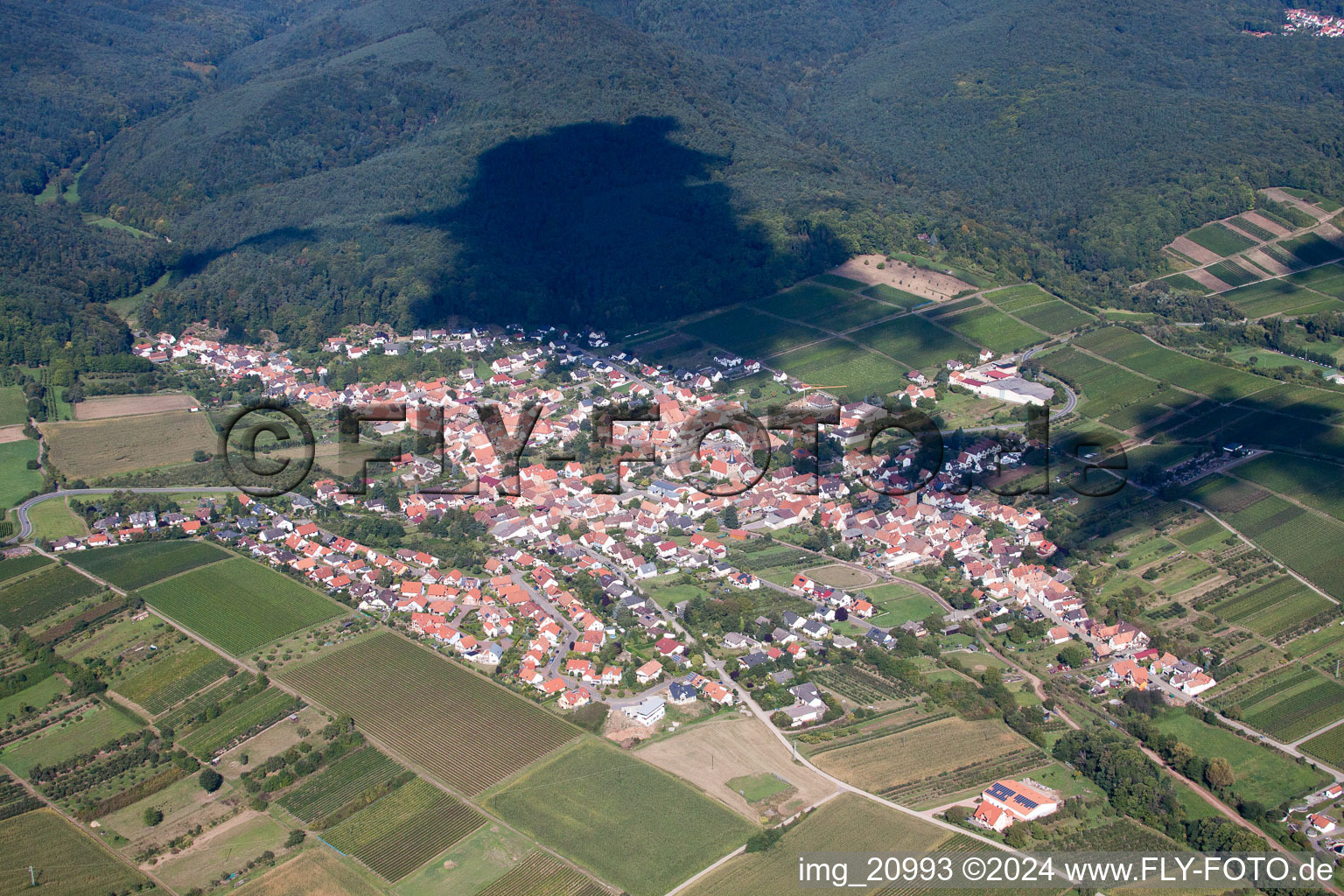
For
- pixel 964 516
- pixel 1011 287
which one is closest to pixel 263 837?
pixel 964 516

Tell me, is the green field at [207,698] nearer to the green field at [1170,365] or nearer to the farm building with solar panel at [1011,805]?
the farm building with solar panel at [1011,805]

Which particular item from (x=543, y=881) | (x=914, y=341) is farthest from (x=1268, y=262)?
(x=543, y=881)

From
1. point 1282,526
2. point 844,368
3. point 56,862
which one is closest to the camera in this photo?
point 56,862

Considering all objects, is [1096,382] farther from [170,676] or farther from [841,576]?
[170,676]

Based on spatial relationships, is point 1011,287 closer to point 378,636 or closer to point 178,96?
point 378,636

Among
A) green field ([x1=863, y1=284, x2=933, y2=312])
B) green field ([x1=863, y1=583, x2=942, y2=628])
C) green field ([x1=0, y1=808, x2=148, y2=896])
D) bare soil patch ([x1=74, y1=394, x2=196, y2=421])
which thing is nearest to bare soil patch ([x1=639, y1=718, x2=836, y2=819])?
green field ([x1=863, y1=583, x2=942, y2=628])

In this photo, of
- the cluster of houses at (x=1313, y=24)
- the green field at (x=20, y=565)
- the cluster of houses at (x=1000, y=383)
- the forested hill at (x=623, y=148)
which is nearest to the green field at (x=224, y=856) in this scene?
the green field at (x=20, y=565)
